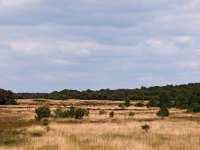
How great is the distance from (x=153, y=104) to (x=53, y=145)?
67112 mm

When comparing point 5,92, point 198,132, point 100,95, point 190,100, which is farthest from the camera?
point 100,95

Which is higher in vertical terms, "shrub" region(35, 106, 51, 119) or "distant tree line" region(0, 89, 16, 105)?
"distant tree line" region(0, 89, 16, 105)

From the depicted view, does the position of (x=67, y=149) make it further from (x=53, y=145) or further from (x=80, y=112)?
(x=80, y=112)

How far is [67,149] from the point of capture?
693 inches

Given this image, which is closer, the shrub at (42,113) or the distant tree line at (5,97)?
the shrub at (42,113)

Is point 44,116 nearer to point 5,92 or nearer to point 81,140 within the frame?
point 81,140

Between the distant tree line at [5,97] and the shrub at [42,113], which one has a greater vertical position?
the distant tree line at [5,97]

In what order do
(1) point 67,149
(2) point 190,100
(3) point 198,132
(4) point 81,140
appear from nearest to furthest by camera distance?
(1) point 67,149 → (4) point 81,140 → (3) point 198,132 → (2) point 190,100

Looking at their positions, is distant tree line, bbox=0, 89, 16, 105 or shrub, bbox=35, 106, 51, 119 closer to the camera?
shrub, bbox=35, 106, 51, 119

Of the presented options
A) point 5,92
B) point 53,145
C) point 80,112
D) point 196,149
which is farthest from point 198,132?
point 5,92

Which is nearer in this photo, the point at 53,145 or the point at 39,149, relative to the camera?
the point at 39,149

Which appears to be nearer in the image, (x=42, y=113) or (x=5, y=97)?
(x=42, y=113)

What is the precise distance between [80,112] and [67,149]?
31.2 m

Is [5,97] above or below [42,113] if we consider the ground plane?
above
